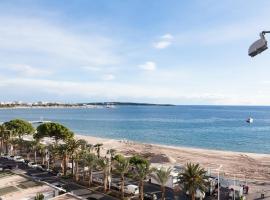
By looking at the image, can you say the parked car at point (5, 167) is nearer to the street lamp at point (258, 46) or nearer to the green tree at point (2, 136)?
the green tree at point (2, 136)

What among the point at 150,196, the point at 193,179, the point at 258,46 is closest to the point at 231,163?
the point at 150,196

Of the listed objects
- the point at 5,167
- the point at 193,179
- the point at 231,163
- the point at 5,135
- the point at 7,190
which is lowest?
the point at 231,163

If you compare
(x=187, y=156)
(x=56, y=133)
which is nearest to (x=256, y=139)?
(x=187, y=156)

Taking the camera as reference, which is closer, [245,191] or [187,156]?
[245,191]

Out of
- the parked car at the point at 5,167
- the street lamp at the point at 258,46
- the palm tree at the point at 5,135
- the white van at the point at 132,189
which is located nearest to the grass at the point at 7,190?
the parked car at the point at 5,167

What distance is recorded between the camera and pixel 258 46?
6.40m

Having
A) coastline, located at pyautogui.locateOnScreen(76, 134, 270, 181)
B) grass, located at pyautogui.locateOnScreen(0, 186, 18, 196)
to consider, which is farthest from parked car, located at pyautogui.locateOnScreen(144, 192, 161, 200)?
coastline, located at pyautogui.locateOnScreen(76, 134, 270, 181)

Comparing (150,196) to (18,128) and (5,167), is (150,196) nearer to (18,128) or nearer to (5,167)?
(5,167)

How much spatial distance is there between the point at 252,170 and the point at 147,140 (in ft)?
178

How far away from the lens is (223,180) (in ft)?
140

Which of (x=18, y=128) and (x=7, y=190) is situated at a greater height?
(x=18, y=128)

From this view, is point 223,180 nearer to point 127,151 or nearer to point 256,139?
point 127,151

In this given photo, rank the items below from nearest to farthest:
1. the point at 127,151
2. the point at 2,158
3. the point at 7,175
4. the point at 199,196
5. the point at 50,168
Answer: the point at 199,196, the point at 7,175, the point at 50,168, the point at 2,158, the point at 127,151

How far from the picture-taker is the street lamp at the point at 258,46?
20.7 feet
